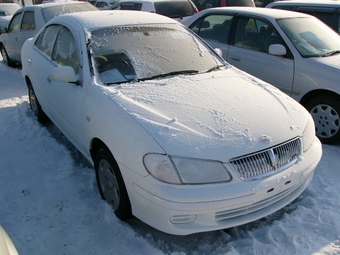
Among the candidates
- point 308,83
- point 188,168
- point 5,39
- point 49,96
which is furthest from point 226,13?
point 5,39

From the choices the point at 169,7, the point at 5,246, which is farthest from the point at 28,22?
the point at 5,246

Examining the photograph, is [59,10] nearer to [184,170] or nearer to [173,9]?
[173,9]

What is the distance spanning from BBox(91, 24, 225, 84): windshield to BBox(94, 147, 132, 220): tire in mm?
736

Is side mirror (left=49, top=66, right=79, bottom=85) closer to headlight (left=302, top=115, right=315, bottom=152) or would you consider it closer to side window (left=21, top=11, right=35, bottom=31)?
headlight (left=302, top=115, right=315, bottom=152)

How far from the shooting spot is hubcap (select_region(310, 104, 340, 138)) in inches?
172

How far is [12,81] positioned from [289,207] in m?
6.71

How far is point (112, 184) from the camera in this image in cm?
292

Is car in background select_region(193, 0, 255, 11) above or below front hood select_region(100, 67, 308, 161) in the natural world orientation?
below

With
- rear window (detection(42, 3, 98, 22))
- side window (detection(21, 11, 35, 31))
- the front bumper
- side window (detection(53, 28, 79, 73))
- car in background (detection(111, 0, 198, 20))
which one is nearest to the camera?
the front bumper

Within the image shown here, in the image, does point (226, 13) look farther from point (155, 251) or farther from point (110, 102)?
point (155, 251)

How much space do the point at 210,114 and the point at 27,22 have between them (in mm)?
6985

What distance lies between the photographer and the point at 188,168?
94.5 inches

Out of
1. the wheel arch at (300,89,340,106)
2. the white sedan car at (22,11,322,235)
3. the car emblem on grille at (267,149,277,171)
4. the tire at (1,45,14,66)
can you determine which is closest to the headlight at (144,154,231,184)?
the white sedan car at (22,11,322,235)

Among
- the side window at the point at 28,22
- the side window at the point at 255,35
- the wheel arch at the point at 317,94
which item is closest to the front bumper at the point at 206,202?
the wheel arch at the point at 317,94
